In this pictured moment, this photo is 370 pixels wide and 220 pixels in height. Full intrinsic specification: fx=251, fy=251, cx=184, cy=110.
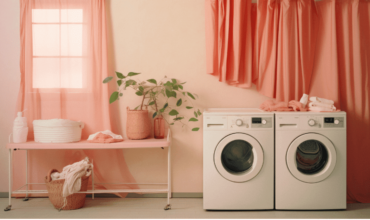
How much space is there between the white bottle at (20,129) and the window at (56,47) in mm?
368

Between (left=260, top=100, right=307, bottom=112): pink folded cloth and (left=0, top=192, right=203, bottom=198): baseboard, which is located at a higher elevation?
(left=260, top=100, right=307, bottom=112): pink folded cloth

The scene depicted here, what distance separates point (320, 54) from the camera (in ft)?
8.07

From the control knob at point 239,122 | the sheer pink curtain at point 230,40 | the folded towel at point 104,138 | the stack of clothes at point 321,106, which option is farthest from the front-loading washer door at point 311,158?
the folded towel at point 104,138

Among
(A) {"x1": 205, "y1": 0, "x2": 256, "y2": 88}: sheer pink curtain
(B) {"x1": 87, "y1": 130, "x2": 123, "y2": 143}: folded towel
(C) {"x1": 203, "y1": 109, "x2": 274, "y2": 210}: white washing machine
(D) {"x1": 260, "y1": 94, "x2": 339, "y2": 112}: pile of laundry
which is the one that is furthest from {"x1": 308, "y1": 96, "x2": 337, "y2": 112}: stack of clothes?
(B) {"x1": 87, "y1": 130, "x2": 123, "y2": 143}: folded towel

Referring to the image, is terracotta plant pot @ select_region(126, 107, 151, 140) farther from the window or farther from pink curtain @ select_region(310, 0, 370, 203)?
pink curtain @ select_region(310, 0, 370, 203)

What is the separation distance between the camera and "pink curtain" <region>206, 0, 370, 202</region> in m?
2.38

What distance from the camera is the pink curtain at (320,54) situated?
238 cm

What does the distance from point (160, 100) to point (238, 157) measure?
95cm

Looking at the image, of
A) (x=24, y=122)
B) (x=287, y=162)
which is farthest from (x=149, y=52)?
(x=287, y=162)

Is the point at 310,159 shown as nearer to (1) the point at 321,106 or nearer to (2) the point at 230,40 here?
(1) the point at 321,106

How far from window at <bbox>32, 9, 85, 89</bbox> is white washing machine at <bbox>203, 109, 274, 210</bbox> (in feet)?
4.58

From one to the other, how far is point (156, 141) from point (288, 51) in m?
1.49

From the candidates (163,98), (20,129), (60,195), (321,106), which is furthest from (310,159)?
(20,129)

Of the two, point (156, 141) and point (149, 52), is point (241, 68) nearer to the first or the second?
point (149, 52)
